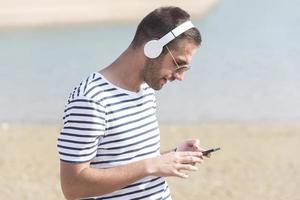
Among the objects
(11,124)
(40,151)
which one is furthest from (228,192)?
(11,124)

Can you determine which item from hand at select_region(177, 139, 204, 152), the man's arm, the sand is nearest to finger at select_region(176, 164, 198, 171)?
the man's arm

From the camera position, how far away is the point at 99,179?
2.76 metres

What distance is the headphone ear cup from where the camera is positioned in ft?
9.00

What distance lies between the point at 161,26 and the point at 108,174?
559 mm

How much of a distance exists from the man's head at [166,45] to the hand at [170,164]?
0.84ft

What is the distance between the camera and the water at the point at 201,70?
42.1ft

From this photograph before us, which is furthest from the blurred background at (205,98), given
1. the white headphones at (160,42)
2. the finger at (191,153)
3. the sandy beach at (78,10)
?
the white headphones at (160,42)

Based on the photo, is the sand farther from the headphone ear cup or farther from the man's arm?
the headphone ear cup

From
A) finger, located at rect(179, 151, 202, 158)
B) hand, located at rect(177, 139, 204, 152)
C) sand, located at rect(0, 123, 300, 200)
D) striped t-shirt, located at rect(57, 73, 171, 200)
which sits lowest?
sand, located at rect(0, 123, 300, 200)

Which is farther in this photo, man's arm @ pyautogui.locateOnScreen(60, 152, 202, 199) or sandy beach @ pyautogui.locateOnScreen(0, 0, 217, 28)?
sandy beach @ pyautogui.locateOnScreen(0, 0, 217, 28)

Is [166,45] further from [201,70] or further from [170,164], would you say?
[201,70]

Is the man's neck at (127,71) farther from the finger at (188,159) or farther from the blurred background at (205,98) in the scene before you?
the blurred background at (205,98)

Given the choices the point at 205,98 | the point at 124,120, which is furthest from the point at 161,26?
the point at 205,98

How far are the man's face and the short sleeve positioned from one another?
0.22 m
